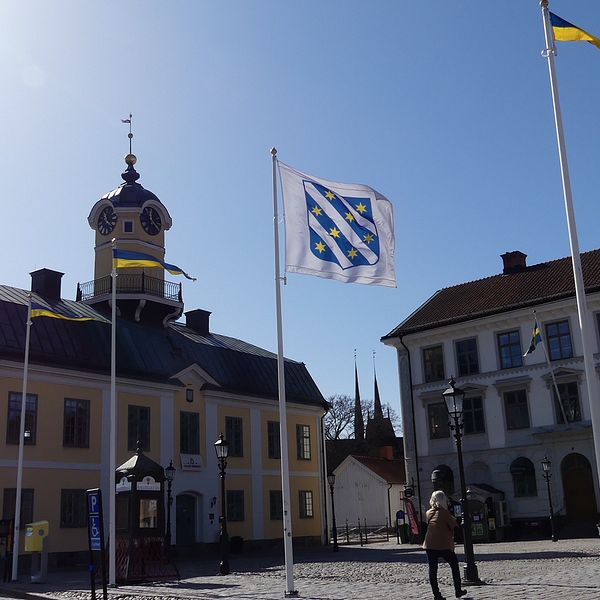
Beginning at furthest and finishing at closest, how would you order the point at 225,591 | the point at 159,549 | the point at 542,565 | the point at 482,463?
the point at 482,463, the point at 159,549, the point at 542,565, the point at 225,591

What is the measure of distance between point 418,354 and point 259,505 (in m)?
11.1

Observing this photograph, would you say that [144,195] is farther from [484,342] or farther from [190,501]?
[484,342]

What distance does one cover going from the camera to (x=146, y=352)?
35.4 metres

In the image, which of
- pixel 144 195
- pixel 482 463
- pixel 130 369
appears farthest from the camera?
pixel 144 195

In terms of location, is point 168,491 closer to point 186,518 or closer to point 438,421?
point 186,518

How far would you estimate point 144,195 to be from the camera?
40.9m

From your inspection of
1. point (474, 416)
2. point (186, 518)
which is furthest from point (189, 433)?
point (474, 416)

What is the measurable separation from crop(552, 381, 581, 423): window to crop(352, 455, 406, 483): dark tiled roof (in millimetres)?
27013

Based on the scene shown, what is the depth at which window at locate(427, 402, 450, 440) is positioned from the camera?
39.4 metres

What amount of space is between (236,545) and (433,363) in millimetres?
13324

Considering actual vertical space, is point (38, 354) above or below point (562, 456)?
above

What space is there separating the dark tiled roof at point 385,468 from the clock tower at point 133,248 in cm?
2787

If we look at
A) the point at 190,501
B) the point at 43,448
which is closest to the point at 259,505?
the point at 190,501

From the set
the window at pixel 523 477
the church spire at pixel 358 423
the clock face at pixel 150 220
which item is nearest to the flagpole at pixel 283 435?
the window at pixel 523 477
